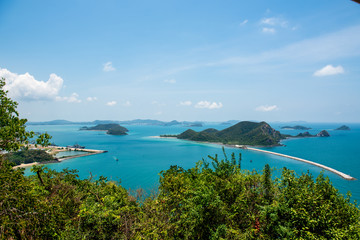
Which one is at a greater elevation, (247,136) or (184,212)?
(184,212)

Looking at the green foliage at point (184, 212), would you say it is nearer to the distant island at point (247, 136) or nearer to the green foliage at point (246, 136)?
the distant island at point (247, 136)

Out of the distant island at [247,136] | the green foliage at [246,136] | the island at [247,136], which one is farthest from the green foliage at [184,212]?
the green foliage at [246,136]

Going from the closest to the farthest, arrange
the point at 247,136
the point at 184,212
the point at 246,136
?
the point at 184,212 → the point at 247,136 → the point at 246,136

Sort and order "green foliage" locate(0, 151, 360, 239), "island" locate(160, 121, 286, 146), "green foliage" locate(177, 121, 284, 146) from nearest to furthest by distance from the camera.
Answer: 1. "green foliage" locate(0, 151, 360, 239)
2. "island" locate(160, 121, 286, 146)
3. "green foliage" locate(177, 121, 284, 146)

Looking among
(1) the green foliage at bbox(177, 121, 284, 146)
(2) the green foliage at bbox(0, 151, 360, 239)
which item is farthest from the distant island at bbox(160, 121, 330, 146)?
(2) the green foliage at bbox(0, 151, 360, 239)

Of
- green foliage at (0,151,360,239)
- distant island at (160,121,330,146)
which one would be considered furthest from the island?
green foliage at (0,151,360,239)

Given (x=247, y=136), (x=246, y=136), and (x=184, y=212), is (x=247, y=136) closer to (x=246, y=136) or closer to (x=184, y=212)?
(x=246, y=136)

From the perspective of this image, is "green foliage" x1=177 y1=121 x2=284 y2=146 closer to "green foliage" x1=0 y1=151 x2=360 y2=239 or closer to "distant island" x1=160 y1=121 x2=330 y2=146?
"distant island" x1=160 y1=121 x2=330 y2=146

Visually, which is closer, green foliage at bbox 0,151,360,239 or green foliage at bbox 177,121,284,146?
green foliage at bbox 0,151,360,239

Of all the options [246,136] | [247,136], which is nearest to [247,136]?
[247,136]

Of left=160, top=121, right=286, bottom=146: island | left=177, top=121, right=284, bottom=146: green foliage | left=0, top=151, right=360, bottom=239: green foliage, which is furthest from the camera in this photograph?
left=177, top=121, right=284, bottom=146: green foliage

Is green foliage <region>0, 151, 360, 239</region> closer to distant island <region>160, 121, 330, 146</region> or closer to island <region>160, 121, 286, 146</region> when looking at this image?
distant island <region>160, 121, 330, 146</region>

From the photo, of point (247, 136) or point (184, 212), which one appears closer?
point (184, 212)
